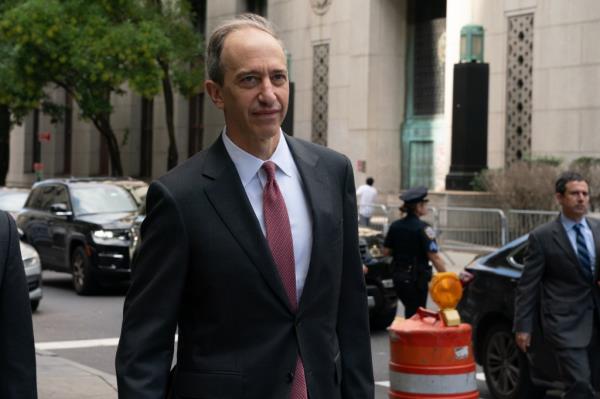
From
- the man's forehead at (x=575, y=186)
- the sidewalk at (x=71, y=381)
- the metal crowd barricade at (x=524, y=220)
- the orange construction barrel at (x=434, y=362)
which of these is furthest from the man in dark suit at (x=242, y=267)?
the metal crowd barricade at (x=524, y=220)

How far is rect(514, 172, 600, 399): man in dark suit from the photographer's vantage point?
28.9ft

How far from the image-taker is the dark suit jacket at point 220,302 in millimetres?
4109

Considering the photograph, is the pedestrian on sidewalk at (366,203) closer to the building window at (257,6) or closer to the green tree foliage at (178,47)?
the green tree foliage at (178,47)

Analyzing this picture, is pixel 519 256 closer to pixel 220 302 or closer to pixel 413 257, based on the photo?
pixel 413 257

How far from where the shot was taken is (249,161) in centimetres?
428

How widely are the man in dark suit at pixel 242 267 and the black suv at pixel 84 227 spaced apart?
15861mm

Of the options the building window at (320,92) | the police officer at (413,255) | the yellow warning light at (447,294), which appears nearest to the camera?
the yellow warning light at (447,294)

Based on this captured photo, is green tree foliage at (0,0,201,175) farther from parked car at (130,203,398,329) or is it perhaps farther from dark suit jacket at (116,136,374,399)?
dark suit jacket at (116,136,374,399)

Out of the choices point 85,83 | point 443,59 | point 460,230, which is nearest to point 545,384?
point 460,230

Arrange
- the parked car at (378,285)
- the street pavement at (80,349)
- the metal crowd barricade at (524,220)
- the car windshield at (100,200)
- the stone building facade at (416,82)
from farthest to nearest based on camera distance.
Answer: the stone building facade at (416,82), the metal crowd barricade at (524,220), the car windshield at (100,200), the parked car at (378,285), the street pavement at (80,349)

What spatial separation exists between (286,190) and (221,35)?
0.55m

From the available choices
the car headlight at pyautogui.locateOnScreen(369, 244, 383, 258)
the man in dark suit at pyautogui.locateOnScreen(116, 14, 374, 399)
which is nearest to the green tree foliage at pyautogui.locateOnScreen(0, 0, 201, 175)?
the car headlight at pyautogui.locateOnScreen(369, 244, 383, 258)

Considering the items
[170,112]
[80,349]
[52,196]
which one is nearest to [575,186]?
[80,349]

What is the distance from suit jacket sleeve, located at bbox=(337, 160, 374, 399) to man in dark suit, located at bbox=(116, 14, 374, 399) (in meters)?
0.01
